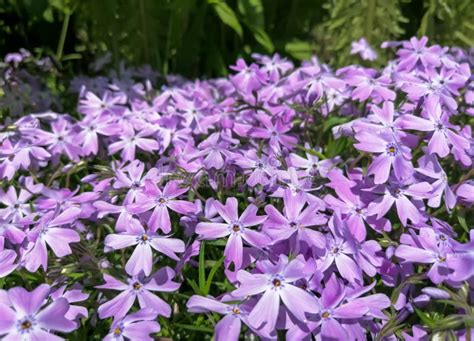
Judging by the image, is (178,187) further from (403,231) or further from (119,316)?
(403,231)

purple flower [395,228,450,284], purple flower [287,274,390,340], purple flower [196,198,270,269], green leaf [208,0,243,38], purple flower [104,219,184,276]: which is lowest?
purple flower [287,274,390,340]

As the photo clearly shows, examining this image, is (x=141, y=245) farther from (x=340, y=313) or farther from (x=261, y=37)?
(x=261, y=37)

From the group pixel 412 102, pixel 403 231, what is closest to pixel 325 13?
pixel 412 102

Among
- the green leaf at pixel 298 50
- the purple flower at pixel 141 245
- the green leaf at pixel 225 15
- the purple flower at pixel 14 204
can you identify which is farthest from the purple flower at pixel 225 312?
the green leaf at pixel 298 50

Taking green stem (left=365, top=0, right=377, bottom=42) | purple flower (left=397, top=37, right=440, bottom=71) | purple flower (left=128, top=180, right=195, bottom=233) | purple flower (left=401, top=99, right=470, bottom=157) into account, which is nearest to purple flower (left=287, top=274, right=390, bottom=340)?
purple flower (left=128, top=180, right=195, bottom=233)

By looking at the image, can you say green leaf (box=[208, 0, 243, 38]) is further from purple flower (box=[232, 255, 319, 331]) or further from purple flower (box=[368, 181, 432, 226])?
purple flower (box=[232, 255, 319, 331])

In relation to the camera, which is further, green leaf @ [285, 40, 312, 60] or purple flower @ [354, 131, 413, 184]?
green leaf @ [285, 40, 312, 60]
